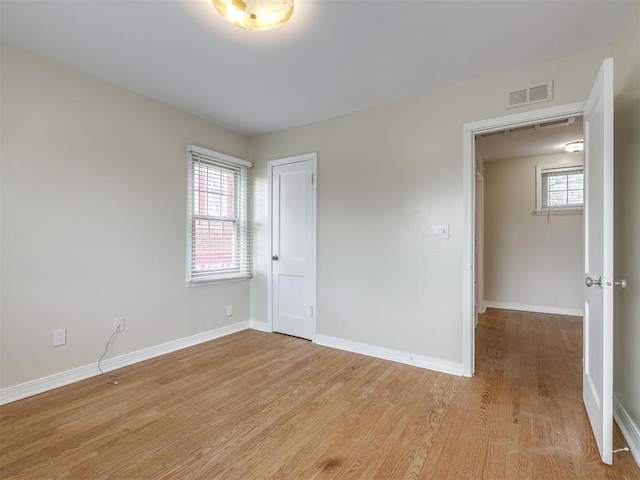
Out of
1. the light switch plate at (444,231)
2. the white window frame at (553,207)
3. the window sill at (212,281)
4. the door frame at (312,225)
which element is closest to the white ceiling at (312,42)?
the door frame at (312,225)

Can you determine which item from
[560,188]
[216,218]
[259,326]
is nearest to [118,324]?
[216,218]

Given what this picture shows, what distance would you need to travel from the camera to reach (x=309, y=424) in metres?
1.99

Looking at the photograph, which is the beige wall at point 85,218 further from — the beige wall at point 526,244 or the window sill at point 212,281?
the beige wall at point 526,244

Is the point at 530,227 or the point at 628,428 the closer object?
the point at 628,428

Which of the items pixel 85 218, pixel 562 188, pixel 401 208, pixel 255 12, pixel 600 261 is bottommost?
pixel 600 261

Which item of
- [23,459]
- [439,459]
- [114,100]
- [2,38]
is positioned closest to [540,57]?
[439,459]

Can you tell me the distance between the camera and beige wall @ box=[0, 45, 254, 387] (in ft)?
7.43

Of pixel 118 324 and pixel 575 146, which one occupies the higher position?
pixel 575 146

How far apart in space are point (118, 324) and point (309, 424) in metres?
1.95

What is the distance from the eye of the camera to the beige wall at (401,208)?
2.71 meters

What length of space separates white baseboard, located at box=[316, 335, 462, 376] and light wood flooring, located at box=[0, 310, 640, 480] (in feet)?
0.32

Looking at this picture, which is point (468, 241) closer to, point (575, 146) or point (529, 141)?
point (529, 141)

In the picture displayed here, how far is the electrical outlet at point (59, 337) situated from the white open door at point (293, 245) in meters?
2.03

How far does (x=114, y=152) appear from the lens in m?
2.79
